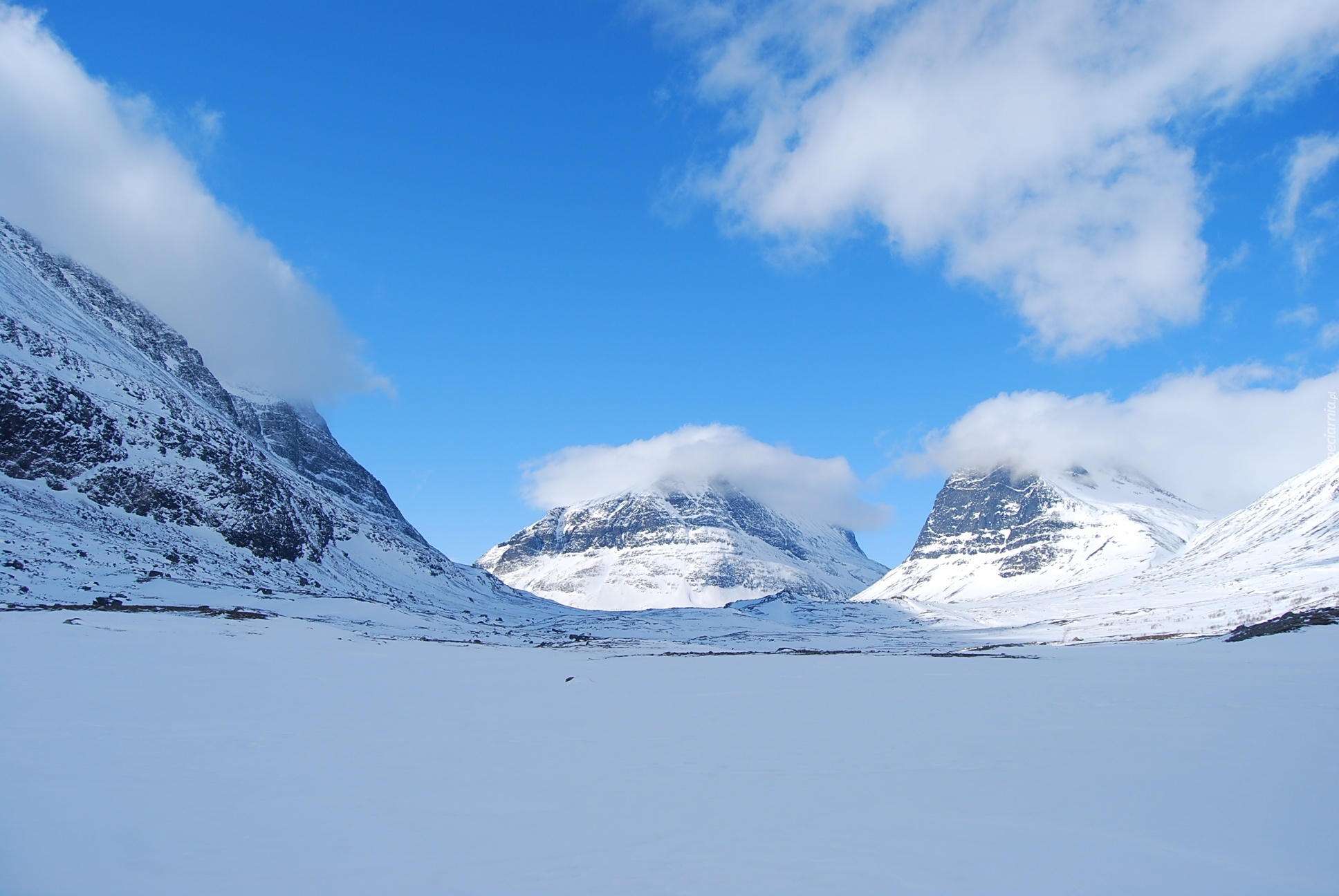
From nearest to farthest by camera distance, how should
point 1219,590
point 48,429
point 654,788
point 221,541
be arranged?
point 654,788 → point 48,429 → point 221,541 → point 1219,590

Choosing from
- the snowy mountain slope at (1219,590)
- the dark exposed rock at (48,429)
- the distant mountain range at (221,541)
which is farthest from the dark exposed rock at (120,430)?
the snowy mountain slope at (1219,590)

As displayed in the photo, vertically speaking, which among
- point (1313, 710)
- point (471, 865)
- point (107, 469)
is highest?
point (107, 469)

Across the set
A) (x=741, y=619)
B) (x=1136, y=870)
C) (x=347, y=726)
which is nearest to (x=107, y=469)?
(x=347, y=726)

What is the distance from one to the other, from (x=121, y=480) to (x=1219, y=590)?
528 ft

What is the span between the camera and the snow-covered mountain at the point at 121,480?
59.0 m

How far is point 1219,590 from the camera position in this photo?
112000 millimetres

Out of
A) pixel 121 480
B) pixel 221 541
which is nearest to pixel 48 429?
pixel 121 480

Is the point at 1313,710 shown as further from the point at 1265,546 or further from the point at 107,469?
the point at 1265,546

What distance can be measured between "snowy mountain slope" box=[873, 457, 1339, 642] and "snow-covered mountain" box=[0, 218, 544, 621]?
97.0 meters

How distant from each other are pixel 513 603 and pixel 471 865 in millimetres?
175061

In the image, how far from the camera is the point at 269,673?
18.2 m

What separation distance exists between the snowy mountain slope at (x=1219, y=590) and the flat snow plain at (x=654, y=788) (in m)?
69.0

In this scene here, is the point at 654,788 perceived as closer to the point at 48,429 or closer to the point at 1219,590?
the point at 48,429

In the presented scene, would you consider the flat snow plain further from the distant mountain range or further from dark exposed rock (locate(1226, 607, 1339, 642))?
the distant mountain range
